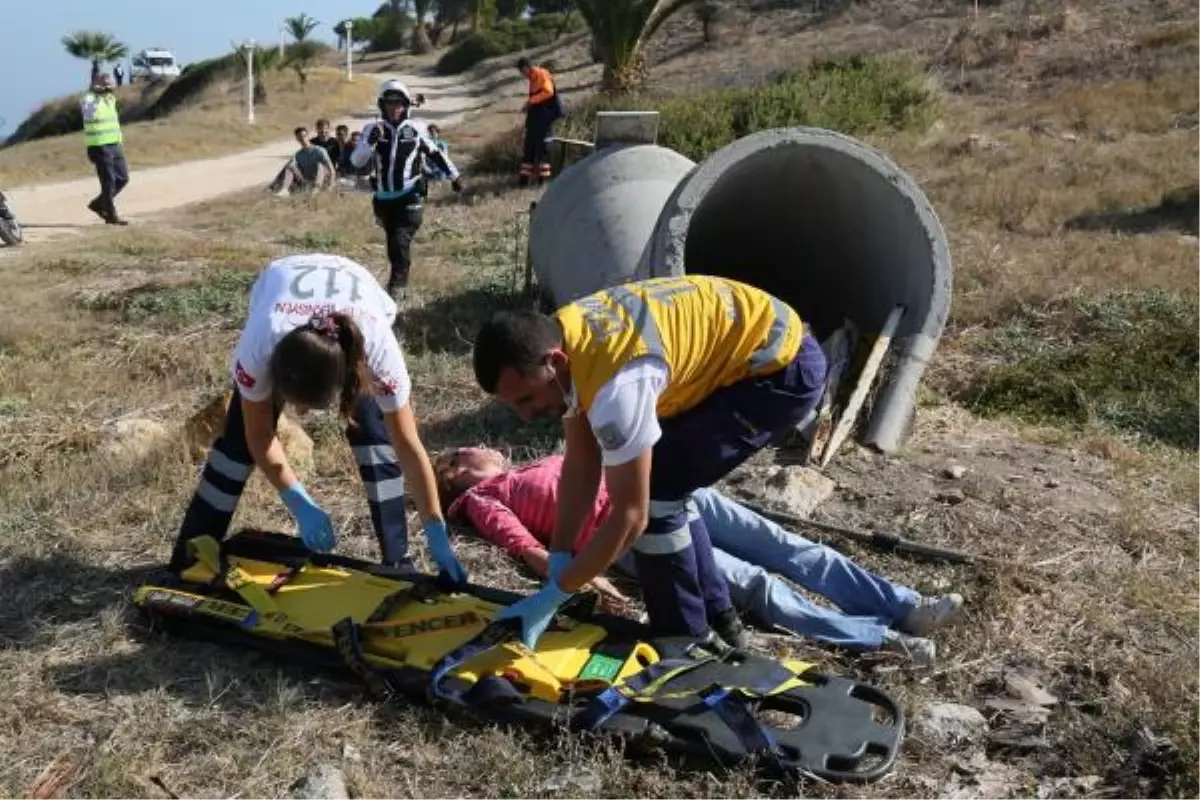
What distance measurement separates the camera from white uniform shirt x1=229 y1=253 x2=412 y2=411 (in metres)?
3.29

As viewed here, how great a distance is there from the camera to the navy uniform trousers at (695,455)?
10.3 feet

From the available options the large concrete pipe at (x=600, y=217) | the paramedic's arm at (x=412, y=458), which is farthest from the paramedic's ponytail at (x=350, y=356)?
the large concrete pipe at (x=600, y=217)

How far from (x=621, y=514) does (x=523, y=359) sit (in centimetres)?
44

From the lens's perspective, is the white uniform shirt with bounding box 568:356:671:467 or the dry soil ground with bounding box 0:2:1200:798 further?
the dry soil ground with bounding box 0:2:1200:798

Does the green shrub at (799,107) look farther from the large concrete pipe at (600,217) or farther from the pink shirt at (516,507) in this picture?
the pink shirt at (516,507)

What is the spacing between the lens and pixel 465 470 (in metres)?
4.37

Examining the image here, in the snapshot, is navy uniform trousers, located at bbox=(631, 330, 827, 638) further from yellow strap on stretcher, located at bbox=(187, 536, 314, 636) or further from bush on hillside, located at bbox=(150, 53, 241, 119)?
bush on hillside, located at bbox=(150, 53, 241, 119)

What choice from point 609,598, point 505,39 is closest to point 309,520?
point 609,598

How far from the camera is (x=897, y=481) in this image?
16.0ft

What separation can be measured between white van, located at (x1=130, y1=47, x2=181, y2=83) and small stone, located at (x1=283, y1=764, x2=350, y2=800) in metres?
48.2

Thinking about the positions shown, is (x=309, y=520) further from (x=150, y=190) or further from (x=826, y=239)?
(x=150, y=190)

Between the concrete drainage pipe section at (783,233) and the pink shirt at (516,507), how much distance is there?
4.40 ft

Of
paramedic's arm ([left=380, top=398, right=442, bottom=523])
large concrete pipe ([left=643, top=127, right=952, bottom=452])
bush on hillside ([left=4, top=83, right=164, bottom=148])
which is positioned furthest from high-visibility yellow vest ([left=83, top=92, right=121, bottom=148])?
bush on hillside ([left=4, top=83, right=164, bottom=148])

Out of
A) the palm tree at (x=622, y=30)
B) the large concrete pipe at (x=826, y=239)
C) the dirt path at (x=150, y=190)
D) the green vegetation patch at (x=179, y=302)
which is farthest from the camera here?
the palm tree at (x=622, y=30)
